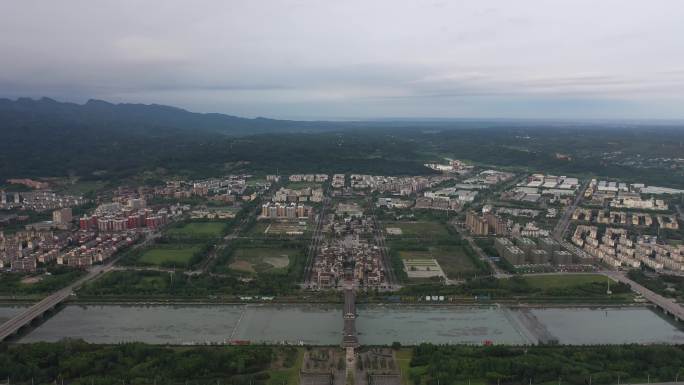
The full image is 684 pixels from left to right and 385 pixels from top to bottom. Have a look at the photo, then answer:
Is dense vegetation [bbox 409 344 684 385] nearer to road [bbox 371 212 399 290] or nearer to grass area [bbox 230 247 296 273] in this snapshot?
road [bbox 371 212 399 290]

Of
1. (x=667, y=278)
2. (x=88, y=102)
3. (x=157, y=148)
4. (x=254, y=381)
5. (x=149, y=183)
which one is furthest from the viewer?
(x=88, y=102)

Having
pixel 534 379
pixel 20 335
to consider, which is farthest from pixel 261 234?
pixel 534 379

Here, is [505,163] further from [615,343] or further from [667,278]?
[615,343]

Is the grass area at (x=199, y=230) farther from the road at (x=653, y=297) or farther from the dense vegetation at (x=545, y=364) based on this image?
the road at (x=653, y=297)

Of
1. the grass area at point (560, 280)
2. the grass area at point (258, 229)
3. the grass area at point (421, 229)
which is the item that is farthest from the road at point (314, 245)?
the grass area at point (560, 280)

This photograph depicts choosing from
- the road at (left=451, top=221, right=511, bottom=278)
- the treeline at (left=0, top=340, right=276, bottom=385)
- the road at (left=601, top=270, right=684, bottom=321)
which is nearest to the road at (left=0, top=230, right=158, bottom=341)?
the treeline at (left=0, top=340, right=276, bottom=385)

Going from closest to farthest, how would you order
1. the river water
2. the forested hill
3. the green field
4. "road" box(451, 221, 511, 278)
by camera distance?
1. the river water
2. "road" box(451, 221, 511, 278)
3. the green field
4. the forested hill

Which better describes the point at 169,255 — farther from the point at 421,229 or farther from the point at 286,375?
the point at 421,229
